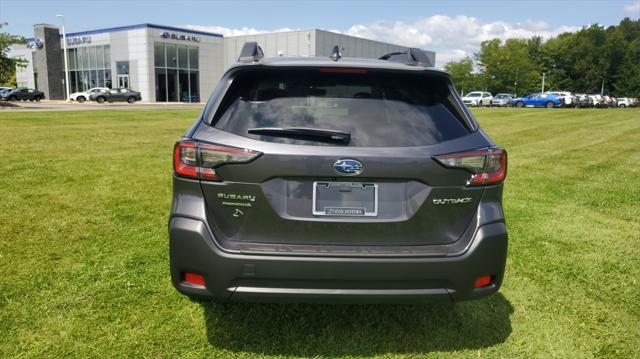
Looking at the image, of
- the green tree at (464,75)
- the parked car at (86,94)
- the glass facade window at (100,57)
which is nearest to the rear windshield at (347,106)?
the parked car at (86,94)

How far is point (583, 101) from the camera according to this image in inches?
2170

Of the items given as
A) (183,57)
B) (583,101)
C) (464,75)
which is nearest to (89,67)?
(183,57)

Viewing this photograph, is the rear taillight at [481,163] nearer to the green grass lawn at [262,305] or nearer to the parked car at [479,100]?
the green grass lawn at [262,305]

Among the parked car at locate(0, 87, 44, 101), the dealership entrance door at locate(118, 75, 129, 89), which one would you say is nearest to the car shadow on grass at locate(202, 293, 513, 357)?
the parked car at locate(0, 87, 44, 101)

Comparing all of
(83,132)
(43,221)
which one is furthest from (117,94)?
(43,221)

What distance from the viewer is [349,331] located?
10.8 ft

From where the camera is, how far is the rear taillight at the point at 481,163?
2625mm

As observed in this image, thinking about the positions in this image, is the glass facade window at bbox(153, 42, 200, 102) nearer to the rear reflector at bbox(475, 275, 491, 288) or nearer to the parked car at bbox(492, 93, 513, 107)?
the parked car at bbox(492, 93, 513, 107)

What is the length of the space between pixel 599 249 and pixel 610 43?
111087 mm

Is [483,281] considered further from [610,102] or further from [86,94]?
[610,102]

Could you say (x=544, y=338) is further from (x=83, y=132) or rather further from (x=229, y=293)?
(x=83, y=132)

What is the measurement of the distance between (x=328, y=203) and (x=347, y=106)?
0.55m

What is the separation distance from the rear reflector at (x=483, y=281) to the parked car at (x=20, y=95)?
59.6m

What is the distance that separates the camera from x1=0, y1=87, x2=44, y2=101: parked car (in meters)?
51.7
